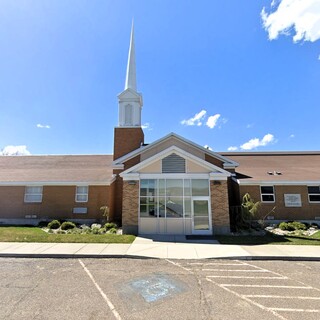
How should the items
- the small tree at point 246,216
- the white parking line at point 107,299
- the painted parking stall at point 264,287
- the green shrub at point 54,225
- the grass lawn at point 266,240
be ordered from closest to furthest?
the white parking line at point 107,299 → the painted parking stall at point 264,287 → the grass lawn at point 266,240 → the small tree at point 246,216 → the green shrub at point 54,225

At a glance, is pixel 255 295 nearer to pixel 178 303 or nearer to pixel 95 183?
pixel 178 303

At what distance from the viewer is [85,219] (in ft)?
62.7

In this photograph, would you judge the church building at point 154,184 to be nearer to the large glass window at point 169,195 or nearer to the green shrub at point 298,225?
the large glass window at point 169,195

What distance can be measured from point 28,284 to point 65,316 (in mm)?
2434

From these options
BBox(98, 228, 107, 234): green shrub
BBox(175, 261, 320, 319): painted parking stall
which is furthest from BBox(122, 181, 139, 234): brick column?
BBox(175, 261, 320, 319): painted parking stall

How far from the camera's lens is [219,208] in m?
14.5

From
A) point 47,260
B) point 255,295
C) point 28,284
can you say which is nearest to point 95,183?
point 47,260

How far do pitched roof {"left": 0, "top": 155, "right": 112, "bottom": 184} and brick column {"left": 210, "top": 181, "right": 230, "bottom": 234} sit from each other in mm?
9063

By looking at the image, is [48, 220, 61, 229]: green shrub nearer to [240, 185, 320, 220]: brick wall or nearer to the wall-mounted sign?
[240, 185, 320, 220]: brick wall

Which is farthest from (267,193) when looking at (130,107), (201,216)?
(130,107)

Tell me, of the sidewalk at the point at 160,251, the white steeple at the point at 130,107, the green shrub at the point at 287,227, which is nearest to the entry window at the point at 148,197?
the sidewalk at the point at 160,251

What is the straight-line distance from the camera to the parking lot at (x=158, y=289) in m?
5.00

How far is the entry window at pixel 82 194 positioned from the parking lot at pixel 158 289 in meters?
10.6

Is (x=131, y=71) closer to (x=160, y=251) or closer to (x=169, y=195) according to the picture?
(x=169, y=195)
